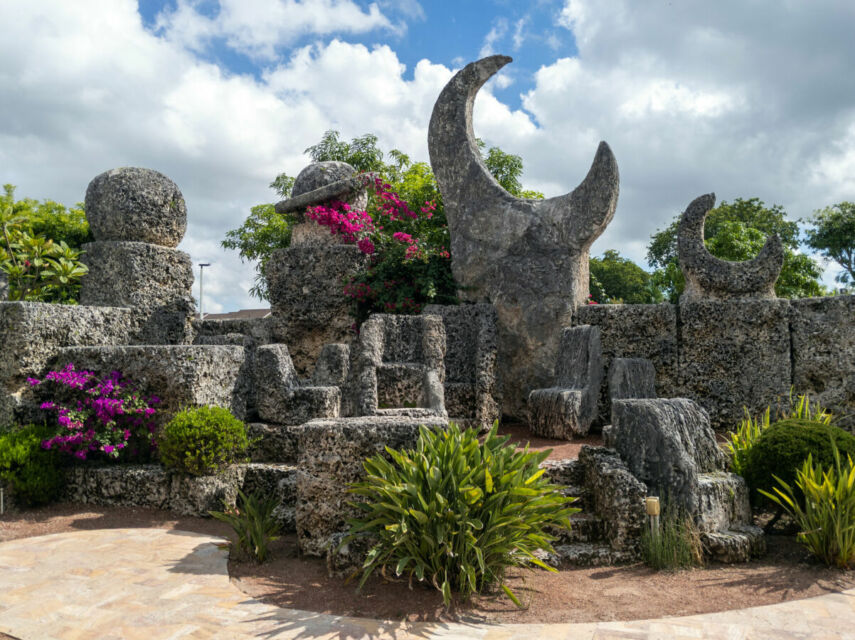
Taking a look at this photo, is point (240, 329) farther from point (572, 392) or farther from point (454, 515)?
point (454, 515)

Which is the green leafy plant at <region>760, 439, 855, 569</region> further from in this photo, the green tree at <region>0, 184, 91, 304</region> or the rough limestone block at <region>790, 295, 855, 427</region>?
the green tree at <region>0, 184, 91, 304</region>

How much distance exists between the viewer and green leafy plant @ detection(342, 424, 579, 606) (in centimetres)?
430

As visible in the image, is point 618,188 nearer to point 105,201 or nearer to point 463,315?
point 463,315

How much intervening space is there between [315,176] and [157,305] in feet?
10.3

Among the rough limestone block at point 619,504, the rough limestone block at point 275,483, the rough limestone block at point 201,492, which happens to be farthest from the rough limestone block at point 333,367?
the rough limestone block at point 619,504

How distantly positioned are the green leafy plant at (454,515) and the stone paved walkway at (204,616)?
0.40 m

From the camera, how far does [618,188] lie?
8664 mm

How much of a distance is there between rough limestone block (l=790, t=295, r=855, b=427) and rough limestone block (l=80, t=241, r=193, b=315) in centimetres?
817

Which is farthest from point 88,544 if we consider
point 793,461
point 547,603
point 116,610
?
point 793,461

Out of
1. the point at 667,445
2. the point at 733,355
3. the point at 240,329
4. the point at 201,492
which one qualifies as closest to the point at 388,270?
the point at 240,329

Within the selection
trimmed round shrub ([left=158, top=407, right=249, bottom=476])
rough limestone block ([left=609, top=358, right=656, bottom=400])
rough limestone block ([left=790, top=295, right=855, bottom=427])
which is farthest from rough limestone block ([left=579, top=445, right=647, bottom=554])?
rough limestone block ([left=790, top=295, right=855, bottom=427])

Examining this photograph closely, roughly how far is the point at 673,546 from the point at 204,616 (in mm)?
3393

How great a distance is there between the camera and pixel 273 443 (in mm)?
7098

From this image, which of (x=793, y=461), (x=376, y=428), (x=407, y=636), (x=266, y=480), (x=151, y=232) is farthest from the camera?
(x=151, y=232)
